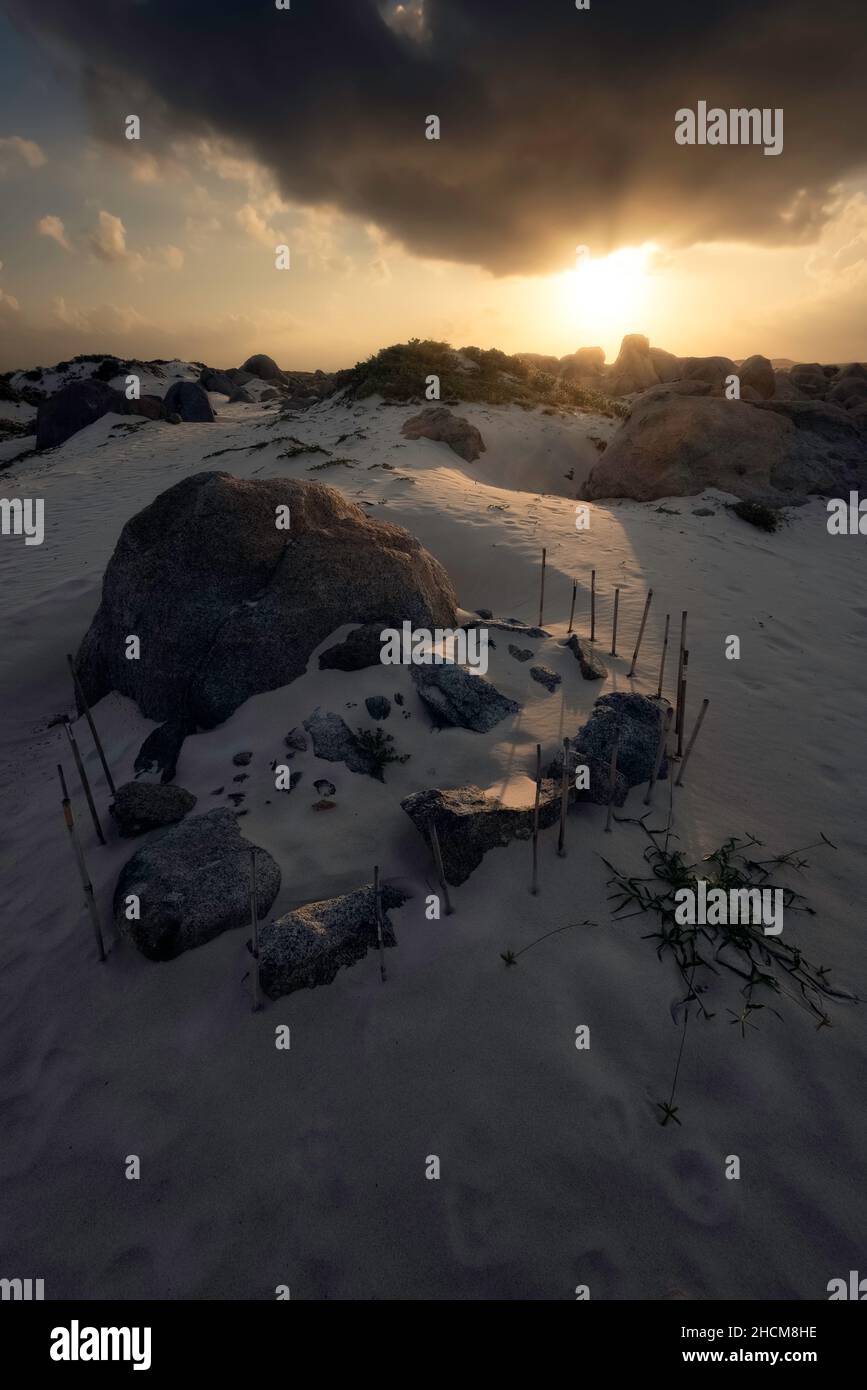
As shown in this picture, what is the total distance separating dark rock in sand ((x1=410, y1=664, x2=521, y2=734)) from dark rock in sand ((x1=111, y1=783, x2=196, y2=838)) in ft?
8.73

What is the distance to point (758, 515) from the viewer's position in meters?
15.8

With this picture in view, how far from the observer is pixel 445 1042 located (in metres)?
3.84

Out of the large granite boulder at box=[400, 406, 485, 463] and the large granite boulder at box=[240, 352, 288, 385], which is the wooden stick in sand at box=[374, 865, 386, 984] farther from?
the large granite boulder at box=[240, 352, 288, 385]

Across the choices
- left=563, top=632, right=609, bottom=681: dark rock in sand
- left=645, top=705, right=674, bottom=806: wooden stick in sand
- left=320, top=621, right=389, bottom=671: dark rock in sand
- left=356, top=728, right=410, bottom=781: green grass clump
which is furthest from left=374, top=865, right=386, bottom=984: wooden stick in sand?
left=563, top=632, right=609, bottom=681: dark rock in sand

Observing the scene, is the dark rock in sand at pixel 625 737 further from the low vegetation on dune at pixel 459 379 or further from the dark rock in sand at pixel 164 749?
the low vegetation on dune at pixel 459 379

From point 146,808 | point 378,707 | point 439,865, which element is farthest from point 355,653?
point 439,865

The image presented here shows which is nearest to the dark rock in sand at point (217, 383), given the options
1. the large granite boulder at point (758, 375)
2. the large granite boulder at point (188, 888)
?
the large granite boulder at point (758, 375)

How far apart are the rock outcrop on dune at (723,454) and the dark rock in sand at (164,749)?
16.2m

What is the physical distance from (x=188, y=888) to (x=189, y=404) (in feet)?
117

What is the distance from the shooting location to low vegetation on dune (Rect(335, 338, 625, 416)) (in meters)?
26.5

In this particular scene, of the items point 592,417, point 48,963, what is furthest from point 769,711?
point 592,417

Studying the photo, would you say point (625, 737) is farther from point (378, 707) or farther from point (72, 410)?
point (72, 410)
